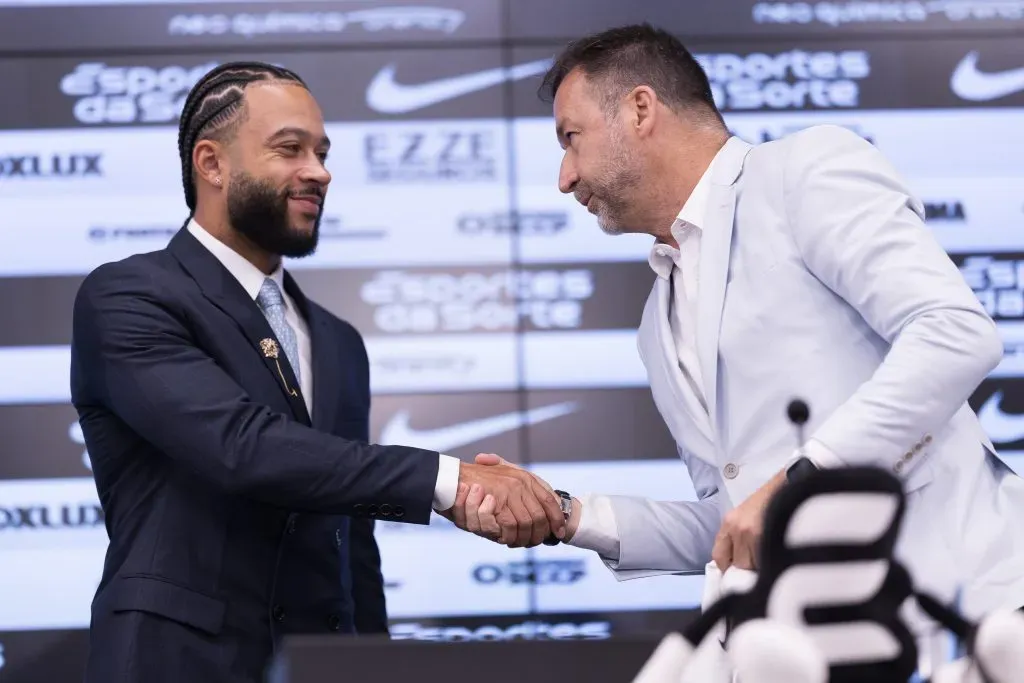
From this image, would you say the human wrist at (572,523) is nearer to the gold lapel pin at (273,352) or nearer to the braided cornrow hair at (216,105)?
the gold lapel pin at (273,352)

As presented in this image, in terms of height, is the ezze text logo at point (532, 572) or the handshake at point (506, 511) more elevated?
→ the handshake at point (506, 511)

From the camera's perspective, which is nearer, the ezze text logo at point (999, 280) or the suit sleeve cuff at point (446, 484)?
the suit sleeve cuff at point (446, 484)

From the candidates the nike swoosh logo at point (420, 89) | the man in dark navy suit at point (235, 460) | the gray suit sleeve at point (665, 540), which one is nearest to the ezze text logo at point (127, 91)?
the nike swoosh logo at point (420, 89)

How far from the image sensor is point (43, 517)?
373 cm

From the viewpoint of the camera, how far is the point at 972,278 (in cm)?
387

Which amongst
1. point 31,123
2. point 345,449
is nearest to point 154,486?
point 345,449

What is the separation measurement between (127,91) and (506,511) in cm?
217

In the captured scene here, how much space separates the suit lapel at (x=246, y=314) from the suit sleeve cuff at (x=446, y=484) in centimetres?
29

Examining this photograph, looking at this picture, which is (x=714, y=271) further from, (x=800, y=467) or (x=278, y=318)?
(x=278, y=318)

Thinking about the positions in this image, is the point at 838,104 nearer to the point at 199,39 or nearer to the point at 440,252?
the point at 440,252

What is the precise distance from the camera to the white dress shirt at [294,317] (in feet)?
7.79

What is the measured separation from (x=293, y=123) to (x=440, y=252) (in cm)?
120

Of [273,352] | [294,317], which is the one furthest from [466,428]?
[273,352]

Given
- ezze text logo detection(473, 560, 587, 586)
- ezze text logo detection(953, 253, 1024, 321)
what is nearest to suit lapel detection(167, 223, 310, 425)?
ezze text logo detection(473, 560, 587, 586)
